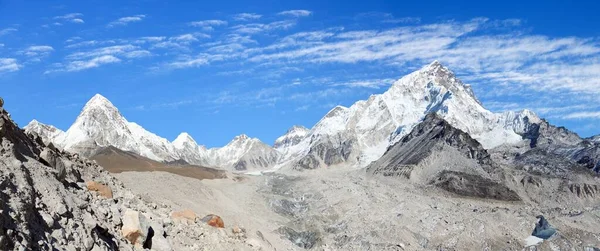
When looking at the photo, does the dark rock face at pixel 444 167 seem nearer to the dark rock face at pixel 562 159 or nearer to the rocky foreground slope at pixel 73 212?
the dark rock face at pixel 562 159

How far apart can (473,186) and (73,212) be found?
113090 millimetres

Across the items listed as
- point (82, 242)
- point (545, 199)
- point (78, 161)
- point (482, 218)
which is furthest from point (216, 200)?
point (545, 199)

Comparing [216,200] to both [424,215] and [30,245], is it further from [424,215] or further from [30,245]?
[30,245]

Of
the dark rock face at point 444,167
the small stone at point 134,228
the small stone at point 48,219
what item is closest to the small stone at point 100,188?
the small stone at point 134,228

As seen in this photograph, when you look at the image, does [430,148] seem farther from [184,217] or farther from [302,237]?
[184,217]

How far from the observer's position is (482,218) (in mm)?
72250

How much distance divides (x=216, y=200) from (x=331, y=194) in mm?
23462

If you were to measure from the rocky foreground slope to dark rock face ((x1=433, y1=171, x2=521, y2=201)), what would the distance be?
98.6 meters

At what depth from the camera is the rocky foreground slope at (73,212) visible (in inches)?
670

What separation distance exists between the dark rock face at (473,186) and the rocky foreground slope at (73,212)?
9865 cm

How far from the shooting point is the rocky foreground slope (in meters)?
17.0

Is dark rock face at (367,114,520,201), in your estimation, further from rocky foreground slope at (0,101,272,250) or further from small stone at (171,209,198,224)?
rocky foreground slope at (0,101,272,250)

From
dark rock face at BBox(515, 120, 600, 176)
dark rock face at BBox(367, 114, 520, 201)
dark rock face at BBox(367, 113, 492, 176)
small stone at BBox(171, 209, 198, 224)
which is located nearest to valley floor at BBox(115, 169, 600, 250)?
small stone at BBox(171, 209, 198, 224)

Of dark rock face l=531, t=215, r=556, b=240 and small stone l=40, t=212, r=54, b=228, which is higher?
small stone l=40, t=212, r=54, b=228
